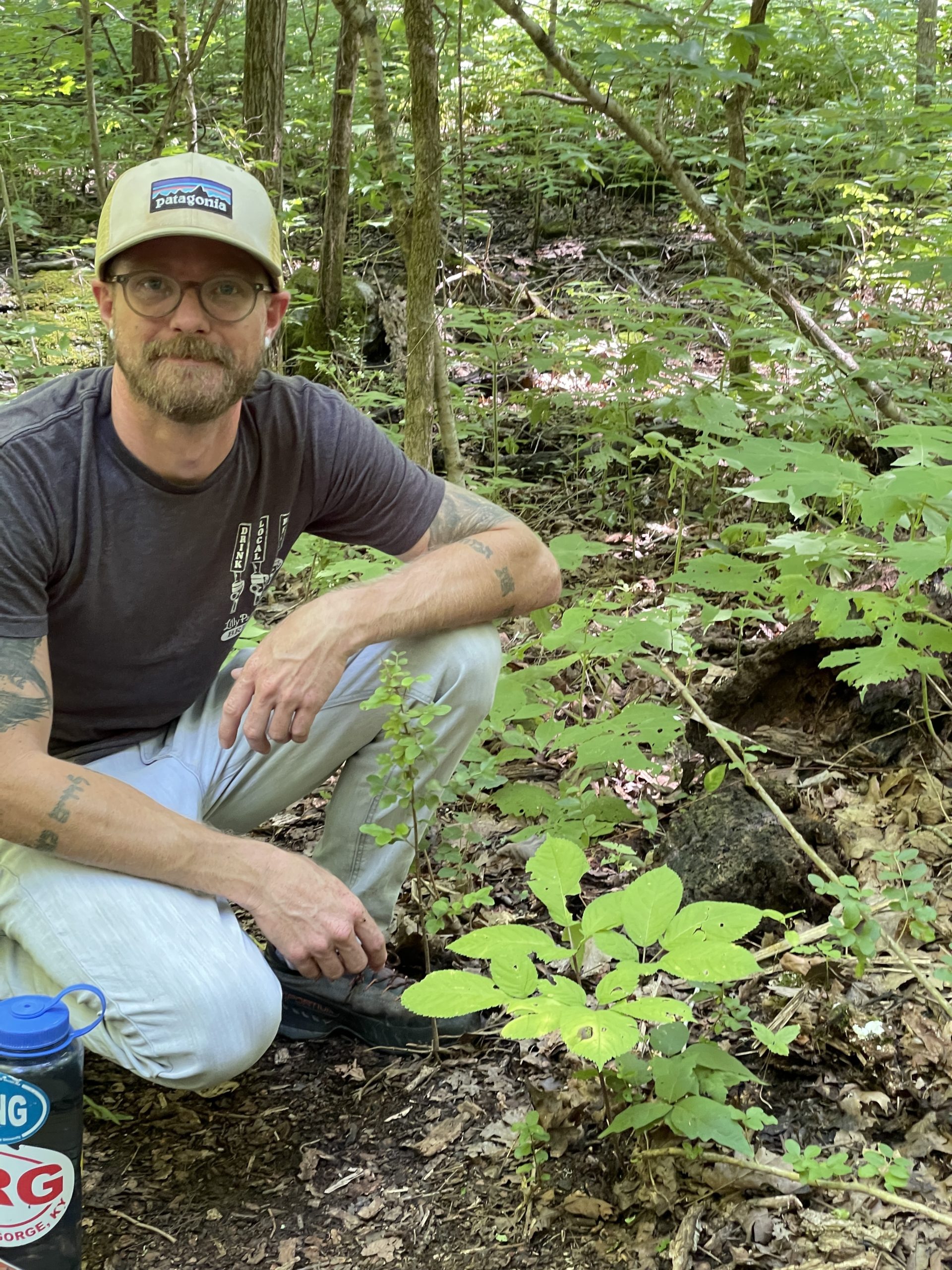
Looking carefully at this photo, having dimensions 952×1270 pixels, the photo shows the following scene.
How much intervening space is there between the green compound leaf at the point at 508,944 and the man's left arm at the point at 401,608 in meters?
0.76

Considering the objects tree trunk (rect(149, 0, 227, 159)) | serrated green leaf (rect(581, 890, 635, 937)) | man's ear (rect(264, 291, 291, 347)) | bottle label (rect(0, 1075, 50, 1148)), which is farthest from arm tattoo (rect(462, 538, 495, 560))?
tree trunk (rect(149, 0, 227, 159))

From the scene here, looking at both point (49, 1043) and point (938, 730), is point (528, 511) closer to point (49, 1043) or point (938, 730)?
point (938, 730)

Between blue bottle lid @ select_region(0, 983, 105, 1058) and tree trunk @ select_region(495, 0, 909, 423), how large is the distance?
3.37 meters

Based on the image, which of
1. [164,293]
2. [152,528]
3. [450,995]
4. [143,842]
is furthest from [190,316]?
[450,995]

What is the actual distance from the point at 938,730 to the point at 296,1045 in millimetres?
2034

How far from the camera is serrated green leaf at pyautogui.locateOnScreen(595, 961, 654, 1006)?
1509 mm

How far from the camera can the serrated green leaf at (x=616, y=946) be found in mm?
1604

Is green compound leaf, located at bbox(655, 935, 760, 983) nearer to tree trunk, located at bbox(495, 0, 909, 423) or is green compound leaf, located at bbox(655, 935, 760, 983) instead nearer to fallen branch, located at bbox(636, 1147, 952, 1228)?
fallen branch, located at bbox(636, 1147, 952, 1228)

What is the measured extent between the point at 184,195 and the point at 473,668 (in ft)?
3.91

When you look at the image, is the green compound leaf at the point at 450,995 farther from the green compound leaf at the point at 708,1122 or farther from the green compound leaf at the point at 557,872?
the green compound leaf at the point at 708,1122

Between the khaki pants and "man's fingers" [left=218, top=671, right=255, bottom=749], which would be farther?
"man's fingers" [left=218, top=671, right=255, bottom=749]

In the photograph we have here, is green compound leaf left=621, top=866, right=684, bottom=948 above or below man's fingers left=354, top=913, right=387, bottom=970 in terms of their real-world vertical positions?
above

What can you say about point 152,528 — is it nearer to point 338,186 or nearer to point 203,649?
point 203,649

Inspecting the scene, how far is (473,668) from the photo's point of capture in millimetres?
2410
